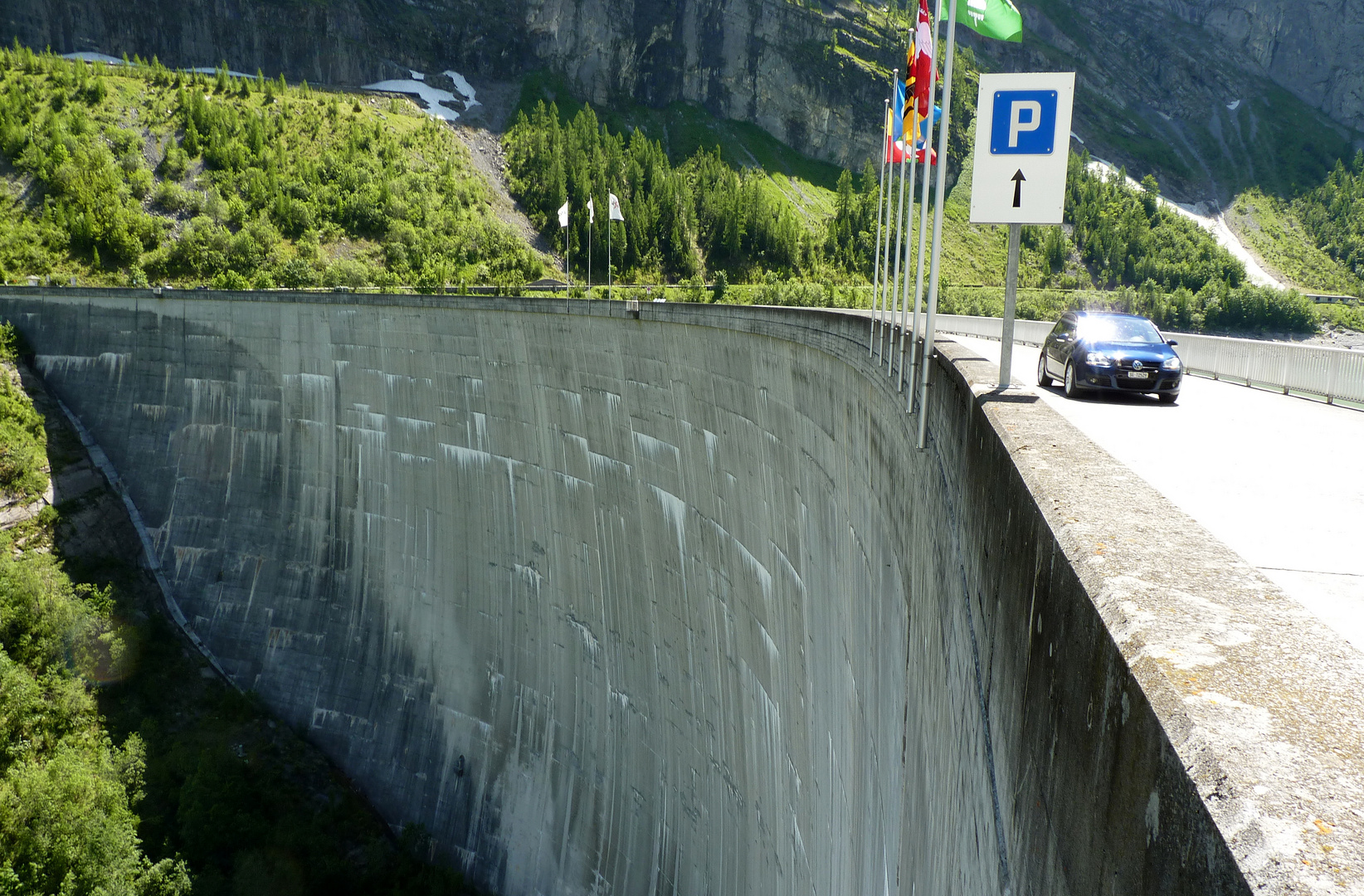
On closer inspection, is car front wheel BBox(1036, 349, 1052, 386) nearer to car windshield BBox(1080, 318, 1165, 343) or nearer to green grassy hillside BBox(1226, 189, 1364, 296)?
car windshield BBox(1080, 318, 1165, 343)

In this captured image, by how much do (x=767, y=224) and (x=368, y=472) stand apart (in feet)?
212

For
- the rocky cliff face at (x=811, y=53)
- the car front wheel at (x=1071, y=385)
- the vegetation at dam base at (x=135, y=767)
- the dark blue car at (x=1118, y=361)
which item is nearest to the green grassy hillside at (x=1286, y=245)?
the rocky cliff face at (x=811, y=53)

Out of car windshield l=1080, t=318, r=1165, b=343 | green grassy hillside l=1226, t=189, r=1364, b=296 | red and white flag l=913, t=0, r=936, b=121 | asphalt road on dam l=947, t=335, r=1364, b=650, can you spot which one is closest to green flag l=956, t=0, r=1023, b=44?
red and white flag l=913, t=0, r=936, b=121

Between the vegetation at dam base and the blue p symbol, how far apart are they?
21.9 metres

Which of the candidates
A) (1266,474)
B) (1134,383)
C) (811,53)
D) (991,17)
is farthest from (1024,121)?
(811,53)

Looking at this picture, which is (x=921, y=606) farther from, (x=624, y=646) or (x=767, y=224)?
(x=767, y=224)

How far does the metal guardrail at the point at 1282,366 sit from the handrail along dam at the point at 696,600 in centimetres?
559

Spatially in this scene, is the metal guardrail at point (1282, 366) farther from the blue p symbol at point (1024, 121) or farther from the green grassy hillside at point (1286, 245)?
the green grassy hillside at point (1286, 245)

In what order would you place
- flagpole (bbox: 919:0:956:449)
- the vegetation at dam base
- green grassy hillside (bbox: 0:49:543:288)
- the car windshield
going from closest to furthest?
flagpole (bbox: 919:0:956:449) < the car windshield < the vegetation at dam base < green grassy hillside (bbox: 0:49:543:288)

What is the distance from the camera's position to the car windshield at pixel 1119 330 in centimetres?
1271

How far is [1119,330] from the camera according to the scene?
13.0 metres

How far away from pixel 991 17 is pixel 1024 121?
81.0 inches

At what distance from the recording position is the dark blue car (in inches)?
479

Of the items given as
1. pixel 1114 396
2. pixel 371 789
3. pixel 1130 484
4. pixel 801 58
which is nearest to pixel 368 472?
pixel 371 789
